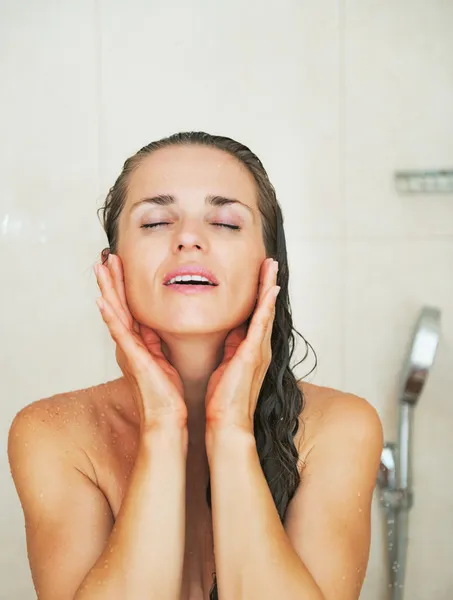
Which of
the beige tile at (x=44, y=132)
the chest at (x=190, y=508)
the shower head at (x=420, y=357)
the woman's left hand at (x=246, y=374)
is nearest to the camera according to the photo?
the woman's left hand at (x=246, y=374)

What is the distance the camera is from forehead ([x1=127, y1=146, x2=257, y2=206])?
107cm

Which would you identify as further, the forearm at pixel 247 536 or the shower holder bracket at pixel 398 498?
the shower holder bracket at pixel 398 498

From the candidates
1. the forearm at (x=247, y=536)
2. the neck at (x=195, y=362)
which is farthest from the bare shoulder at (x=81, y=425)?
the forearm at (x=247, y=536)

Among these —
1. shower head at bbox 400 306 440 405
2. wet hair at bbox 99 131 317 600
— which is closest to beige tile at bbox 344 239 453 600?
shower head at bbox 400 306 440 405

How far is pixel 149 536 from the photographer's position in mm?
918

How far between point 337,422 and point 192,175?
47 centimetres

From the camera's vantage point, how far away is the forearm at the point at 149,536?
0.89 meters

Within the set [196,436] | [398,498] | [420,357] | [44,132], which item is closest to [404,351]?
[420,357]

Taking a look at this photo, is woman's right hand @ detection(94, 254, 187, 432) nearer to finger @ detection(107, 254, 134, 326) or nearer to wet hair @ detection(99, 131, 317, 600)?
finger @ detection(107, 254, 134, 326)

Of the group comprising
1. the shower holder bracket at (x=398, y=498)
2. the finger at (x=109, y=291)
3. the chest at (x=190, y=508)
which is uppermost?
the finger at (x=109, y=291)

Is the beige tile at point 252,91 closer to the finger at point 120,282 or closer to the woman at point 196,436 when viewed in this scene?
the woman at point 196,436

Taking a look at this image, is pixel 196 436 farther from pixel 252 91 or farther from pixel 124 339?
pixel 252 91

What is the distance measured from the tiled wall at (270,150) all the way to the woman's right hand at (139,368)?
1.79 feet

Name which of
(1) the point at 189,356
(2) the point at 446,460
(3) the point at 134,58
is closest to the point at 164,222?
(1) the point at 189,356
